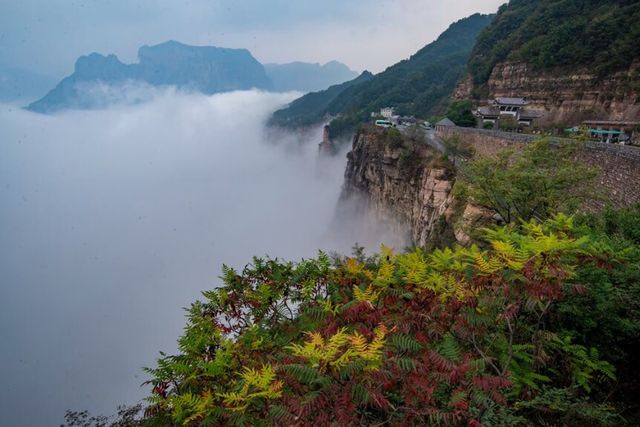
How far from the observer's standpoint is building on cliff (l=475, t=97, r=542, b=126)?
4575 cm

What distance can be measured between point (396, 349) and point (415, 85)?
365ft

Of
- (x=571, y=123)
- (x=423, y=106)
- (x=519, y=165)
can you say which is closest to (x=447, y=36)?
(x=423, y=106)

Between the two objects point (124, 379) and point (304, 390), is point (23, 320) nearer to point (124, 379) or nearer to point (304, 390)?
point (124, 379)

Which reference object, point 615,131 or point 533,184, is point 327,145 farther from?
point 533,184

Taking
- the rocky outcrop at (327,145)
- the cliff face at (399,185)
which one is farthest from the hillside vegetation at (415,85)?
the cliff face at (399,185)

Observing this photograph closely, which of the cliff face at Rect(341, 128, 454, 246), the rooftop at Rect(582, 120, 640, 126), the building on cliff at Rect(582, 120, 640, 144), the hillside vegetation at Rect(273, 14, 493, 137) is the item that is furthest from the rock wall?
the hillside vegetation at Rect(273, 14, 493, 137)

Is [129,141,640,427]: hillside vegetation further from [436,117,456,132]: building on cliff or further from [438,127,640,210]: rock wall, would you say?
[436,117,456,132]: building on cliff

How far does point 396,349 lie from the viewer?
396 centimetres

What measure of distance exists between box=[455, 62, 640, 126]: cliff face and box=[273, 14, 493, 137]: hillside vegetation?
2721cm

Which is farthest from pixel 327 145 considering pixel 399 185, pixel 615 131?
pixel 615 131

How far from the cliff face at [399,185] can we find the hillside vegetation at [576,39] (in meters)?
21.2

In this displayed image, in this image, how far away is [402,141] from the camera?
4344 cm

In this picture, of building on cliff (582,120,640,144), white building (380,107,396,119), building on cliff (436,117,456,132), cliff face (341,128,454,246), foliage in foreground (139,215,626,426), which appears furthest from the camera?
white building (380,107,396,119)

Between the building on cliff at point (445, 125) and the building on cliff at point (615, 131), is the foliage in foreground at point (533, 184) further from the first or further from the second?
the building on cliff at point (445, 125)
